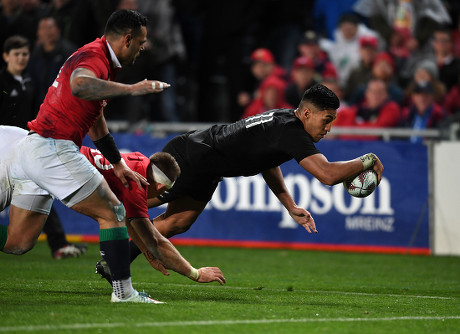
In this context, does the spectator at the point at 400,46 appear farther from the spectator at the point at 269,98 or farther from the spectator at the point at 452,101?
the spectator at the point at 269,98

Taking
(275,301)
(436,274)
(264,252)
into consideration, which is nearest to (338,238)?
(264,252)

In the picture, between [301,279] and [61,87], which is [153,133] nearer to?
[301,279]

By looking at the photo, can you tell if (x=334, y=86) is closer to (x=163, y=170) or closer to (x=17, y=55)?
(x=17, y=55)

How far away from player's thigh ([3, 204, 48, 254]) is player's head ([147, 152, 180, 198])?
42.8 inches

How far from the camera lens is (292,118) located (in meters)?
8.19

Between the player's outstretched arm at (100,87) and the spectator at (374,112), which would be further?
the spectator at (374,112)

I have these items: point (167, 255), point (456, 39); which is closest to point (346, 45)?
point (456, 39)

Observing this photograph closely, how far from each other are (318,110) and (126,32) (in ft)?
6.54

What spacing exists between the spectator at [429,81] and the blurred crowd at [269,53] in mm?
25

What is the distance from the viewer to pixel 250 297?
8273 mm

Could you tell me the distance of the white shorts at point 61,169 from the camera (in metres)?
6.99

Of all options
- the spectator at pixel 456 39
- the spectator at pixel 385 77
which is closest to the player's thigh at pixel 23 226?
the spectator at pixel 385 77

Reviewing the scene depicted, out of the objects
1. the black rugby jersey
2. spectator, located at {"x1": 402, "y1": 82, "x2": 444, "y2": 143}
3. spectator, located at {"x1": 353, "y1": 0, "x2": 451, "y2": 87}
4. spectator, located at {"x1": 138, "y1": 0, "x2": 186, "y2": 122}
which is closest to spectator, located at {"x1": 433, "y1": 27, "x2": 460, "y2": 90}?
spectator, located at {"x1": 353, "y1": 0, "x2": 451, "y2": 87}

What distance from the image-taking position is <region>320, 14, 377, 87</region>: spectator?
1739 cm
